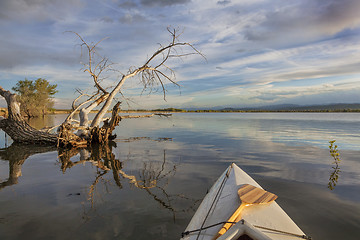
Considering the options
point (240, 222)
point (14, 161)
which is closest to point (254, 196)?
point (240, 222)

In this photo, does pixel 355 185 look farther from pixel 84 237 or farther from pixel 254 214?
pixel 84 237

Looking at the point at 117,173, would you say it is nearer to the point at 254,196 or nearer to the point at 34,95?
the point at 254,196

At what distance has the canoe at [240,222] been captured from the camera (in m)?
2.68

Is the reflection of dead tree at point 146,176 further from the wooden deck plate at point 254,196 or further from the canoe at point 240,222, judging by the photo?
the wooden deck plate at point 254,196

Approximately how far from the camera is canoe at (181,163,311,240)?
268 cm

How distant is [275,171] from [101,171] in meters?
6.81

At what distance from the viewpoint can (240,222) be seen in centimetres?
279

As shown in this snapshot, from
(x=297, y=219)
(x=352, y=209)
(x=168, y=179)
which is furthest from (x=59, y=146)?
(x=352, y=209)

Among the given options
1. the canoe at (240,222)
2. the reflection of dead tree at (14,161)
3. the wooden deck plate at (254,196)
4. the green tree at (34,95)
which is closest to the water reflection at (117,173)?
the reflection of dead tree at (14,161)

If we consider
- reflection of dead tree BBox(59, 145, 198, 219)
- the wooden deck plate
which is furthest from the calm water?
the wooden deck plate

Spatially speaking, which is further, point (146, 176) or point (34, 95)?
point (34, 95)

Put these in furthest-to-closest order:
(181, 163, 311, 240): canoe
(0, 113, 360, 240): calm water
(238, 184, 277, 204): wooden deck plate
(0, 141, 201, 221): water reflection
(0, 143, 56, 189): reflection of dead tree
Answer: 1. (0, 143, 56, 189): reflection of dead tree
2. (0, 141, 201, 221): water reflection
3. (0, 113, 360, 240): calm water
4. (238, 184, 277, 204): wooden deck plate
5. (181, 163, 311, 240): canoe

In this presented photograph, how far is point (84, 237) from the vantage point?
147 inches

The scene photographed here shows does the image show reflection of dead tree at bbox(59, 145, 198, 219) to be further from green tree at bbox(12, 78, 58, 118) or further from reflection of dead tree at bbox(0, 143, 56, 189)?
green tree at bbox(12, 78, 58, 118)
